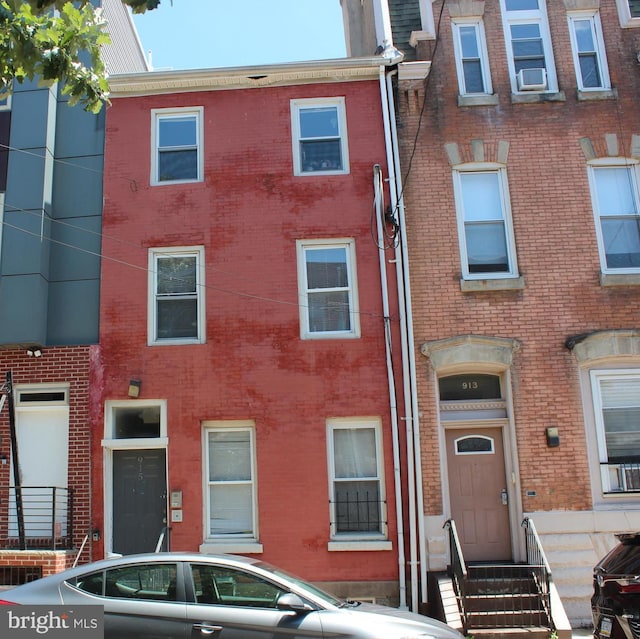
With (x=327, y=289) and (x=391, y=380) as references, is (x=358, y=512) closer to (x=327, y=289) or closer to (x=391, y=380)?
(x=391, y=380)

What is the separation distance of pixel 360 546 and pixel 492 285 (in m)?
4.61

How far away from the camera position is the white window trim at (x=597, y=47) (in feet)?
44.3

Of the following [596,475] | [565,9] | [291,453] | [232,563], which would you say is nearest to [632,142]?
[565,9]

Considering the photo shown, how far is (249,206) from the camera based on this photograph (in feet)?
42.8

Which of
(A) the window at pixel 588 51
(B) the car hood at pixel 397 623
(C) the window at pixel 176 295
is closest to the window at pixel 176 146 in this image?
(C) the window at pixel 176 295

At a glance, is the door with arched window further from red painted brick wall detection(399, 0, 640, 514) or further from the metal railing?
the metal railing

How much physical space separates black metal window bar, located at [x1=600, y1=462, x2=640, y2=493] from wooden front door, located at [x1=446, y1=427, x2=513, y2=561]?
4.99 feet

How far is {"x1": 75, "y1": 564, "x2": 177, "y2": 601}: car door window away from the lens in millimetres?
7078

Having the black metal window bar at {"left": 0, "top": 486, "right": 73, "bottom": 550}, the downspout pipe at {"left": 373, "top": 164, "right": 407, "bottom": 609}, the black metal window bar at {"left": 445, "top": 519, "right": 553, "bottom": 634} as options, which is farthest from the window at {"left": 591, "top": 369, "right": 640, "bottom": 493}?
the black metal window bar at {"left": 0, "top": 486, "right": 73, "bottom": 550}

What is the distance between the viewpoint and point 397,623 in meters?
6.99

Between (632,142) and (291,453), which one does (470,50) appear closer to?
(632,142)

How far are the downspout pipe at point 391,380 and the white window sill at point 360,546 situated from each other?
225 mm

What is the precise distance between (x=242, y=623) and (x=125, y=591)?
1.15m

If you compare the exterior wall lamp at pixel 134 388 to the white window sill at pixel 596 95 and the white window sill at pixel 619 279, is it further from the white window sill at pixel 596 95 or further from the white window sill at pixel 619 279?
the white window sill at pixel 596 95
